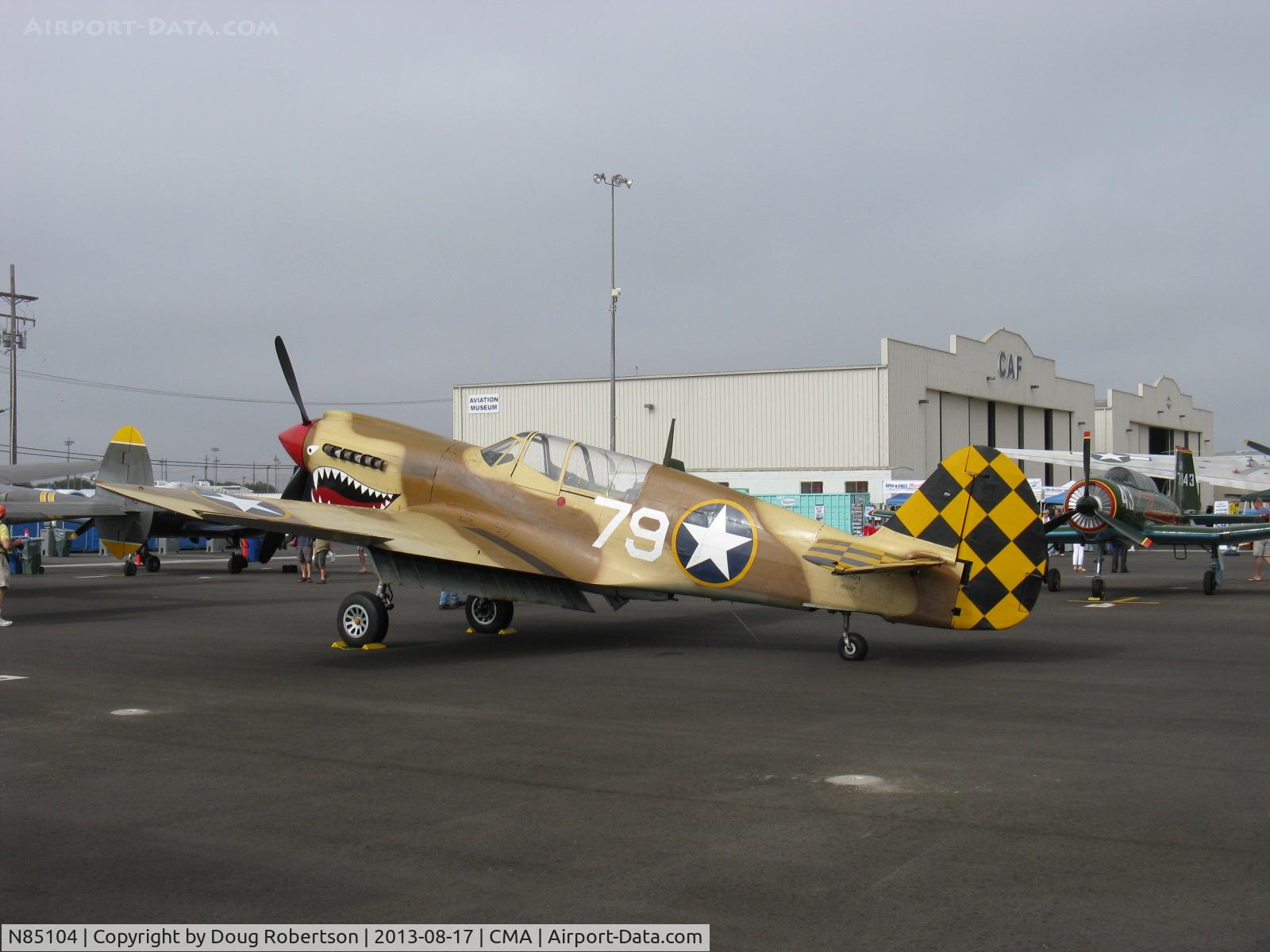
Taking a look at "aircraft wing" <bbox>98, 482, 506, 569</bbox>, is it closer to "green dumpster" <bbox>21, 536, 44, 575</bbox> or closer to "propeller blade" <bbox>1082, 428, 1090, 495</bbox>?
"propeller blade" <bbox>1082, 428, 1090, 495</bbox>

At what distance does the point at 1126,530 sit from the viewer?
1991cm

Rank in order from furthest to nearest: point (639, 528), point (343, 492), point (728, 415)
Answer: point (728, 415) → point (343, 492) → point (639, 528)

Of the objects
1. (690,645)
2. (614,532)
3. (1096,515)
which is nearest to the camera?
(614,532)

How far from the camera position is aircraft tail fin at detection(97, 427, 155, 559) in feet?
82.7

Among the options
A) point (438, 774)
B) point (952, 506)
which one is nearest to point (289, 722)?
point (438, 774)

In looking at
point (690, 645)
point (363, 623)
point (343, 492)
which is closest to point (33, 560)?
point (343, 492)

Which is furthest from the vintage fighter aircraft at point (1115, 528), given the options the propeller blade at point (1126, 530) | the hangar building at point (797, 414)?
the hangar building at point (797, 414)

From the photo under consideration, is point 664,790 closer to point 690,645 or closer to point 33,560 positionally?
point 690,645

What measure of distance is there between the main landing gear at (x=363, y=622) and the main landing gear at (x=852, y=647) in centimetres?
511

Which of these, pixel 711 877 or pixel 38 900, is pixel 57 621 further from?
pixel 711 877

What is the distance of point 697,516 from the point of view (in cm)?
1140

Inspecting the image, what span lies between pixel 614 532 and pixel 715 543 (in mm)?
1247

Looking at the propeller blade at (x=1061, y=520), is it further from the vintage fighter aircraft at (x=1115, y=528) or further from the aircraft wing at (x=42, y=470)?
the aircraft wing at (x=42, y=470)

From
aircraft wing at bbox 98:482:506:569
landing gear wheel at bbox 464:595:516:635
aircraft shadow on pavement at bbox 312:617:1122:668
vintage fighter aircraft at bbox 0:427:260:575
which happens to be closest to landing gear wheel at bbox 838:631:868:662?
aircraft shadow on pavement at bbox 312:617:1122:668
